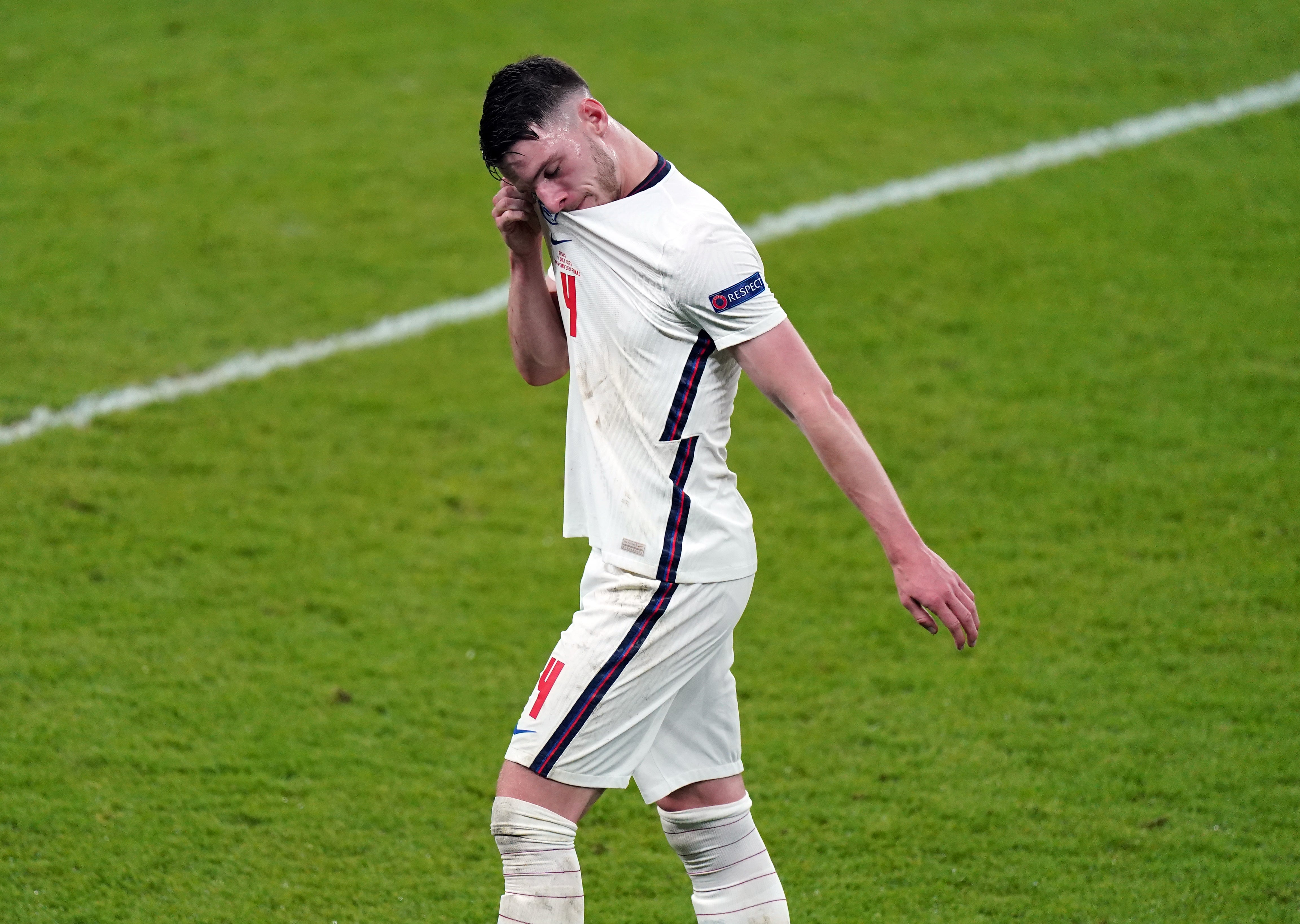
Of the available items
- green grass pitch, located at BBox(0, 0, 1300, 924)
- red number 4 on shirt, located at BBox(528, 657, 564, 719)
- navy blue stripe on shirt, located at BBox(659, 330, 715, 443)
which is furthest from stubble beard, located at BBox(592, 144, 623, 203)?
green grass pitch, located at BBox(0, 0, 1300, 924)

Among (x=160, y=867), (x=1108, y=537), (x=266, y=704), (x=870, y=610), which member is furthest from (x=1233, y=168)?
(x=160, y=867)

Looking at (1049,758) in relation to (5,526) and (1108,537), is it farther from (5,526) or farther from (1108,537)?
(5,526)

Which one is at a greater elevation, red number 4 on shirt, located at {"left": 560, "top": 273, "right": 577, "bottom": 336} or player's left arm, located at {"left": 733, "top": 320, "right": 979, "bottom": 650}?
red number 4 on shirt, located at {"left": 560, "top": 273, "right": 577, "bottom": 336}

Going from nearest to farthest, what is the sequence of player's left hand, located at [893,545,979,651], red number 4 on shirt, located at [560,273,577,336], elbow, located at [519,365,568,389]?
player's left hand, located at [893,545,979,651], red number 4 on shirt, located at [560,273,577,336], elbow, located at [519,365,568,389]

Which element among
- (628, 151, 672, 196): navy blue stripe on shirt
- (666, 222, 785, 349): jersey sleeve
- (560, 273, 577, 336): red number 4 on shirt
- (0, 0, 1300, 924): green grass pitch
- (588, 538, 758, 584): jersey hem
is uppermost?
(628, 151, 672, 196): navy blue stripe on shirt

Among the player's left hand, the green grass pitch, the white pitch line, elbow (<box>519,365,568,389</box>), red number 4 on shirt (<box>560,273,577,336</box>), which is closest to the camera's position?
the player's left hand

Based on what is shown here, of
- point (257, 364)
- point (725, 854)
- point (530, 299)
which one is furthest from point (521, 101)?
point (257, 364)

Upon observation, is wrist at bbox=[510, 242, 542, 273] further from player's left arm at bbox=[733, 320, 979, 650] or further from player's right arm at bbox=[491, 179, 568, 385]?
player's left arm at bbox=[733, 320, 979, 650]

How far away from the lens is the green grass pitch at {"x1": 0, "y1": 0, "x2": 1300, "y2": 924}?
14.3 ft

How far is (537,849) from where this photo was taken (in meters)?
3.12

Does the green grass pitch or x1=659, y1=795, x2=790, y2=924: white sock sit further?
the green grass pitch

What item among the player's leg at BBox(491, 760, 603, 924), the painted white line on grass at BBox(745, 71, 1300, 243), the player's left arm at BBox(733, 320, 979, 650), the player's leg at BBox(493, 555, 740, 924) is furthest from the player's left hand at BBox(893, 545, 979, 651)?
the painted white line on grass at BBox(745, 71, 1300, 243)

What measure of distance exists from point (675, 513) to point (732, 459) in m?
3.51

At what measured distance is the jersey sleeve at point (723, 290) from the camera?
3.02 meters
